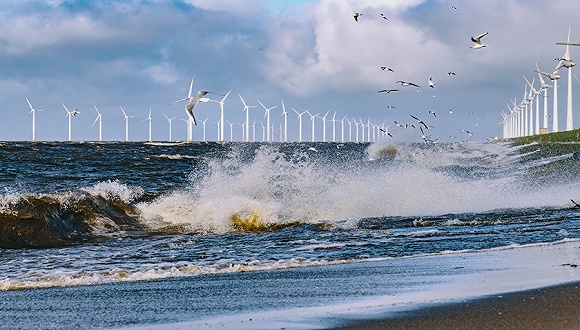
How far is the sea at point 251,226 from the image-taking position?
466 inches

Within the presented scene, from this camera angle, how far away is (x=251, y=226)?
21344 millimetres

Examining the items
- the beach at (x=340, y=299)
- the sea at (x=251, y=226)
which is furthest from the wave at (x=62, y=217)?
the beach at (x=340, y=299)

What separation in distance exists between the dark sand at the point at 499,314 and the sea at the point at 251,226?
1646 millimetres

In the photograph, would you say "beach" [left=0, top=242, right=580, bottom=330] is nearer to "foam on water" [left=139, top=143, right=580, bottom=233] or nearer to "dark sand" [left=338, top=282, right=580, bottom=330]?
"dark sand" [left=338, top=282, right=580, bottom=330]

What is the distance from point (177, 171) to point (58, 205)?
22573 millimetres

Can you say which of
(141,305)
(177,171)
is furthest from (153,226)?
(177,171)

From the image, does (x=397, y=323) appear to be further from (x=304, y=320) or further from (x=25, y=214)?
(x=25, y=214)

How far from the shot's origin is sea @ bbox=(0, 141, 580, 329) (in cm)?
1184

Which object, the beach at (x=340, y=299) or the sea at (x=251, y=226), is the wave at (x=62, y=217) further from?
the beach at (x=340, y=299)

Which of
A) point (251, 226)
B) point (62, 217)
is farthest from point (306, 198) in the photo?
point (62, 217)

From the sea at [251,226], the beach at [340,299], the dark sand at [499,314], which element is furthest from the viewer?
the sea at [251,226]

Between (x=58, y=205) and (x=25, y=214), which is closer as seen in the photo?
(x=25, y=214)

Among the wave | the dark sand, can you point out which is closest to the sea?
the wave

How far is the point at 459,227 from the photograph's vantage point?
17781mm
